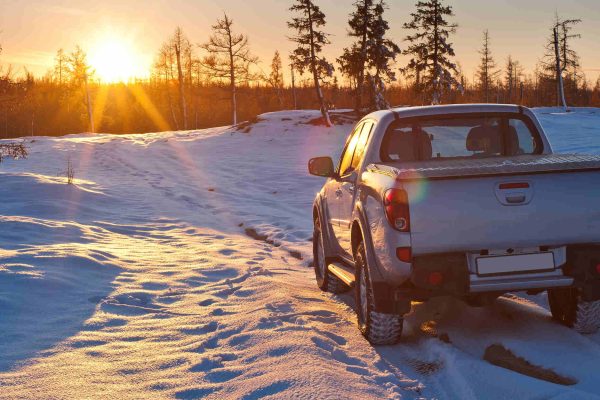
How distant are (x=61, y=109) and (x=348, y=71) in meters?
50.3

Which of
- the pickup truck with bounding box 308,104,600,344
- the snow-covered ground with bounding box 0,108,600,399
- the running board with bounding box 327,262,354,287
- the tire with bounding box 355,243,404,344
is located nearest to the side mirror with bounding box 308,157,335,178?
the running board with bounding box 327,262,354,287

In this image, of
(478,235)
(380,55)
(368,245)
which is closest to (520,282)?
(478,235)

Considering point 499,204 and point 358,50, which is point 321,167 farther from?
point 358,50

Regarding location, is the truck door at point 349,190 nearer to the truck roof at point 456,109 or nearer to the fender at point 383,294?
the truck roof at point 456,109

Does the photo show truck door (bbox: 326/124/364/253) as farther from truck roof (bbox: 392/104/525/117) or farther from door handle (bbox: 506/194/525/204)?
door handle (bbox: 506/194/525/204)

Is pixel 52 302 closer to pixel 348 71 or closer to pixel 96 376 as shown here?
pixel 96 376

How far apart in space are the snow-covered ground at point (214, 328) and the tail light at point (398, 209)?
1.05m

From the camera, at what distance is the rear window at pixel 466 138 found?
19.3ft

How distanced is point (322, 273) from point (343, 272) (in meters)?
1.40

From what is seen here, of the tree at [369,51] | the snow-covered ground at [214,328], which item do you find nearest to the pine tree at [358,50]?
the tree at [369,51]

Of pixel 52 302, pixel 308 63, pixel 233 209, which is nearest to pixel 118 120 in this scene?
pixel 308 63

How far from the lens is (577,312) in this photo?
5105 millimetres

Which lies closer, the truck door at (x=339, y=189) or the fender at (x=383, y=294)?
the fender at (x=383, y=294)

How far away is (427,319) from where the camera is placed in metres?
5.91
